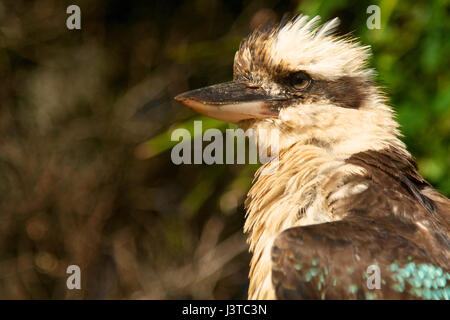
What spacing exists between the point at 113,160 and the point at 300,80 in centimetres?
315

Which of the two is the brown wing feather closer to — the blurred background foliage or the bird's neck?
the bird's neck

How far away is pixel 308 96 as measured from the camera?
2.20 meters

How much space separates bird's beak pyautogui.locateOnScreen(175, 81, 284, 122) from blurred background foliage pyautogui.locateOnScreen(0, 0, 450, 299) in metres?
2.03

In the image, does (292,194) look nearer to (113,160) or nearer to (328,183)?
(328,183)

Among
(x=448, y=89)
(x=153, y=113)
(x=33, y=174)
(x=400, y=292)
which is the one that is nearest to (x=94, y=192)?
(x=33, y=174)

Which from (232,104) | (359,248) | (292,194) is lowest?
(359,248)

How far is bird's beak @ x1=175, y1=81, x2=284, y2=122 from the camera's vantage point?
222cm

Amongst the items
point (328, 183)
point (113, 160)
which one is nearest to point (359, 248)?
point (328, 183)

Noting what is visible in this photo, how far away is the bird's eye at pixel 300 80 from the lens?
2217 mm

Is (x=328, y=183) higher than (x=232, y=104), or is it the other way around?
(x=232, y=104)

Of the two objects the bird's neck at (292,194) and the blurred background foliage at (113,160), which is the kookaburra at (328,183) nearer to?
the bird's neck at (292,194)

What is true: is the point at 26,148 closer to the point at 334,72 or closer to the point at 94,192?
the point at 94,192

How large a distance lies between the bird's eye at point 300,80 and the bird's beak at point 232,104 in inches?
3.4
